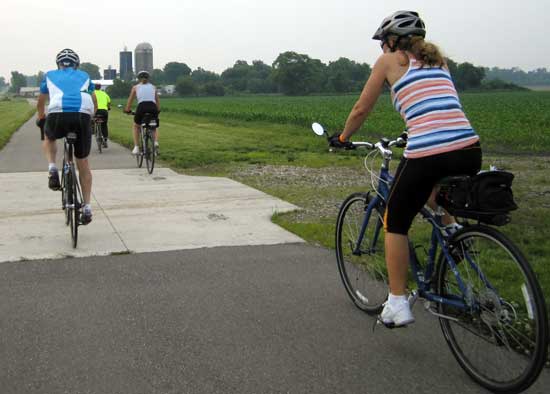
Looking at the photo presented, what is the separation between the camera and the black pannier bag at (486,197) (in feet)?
10.4

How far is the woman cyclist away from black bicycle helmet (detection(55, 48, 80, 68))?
13.4 ft

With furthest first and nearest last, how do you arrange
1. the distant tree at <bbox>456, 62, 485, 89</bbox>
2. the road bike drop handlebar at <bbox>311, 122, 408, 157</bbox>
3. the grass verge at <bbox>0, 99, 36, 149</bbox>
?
the distant tree at <bbox>456, 62, 485, 89</bbox>, the grass verge at <bbox>0, 99, 36, 149</bbox>, the road bike drop handlebar at <bbox>311, 122, 408, 157</bbox>

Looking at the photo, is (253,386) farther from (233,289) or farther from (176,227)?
(176,227)

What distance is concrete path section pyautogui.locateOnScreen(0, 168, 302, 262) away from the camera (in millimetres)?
6457

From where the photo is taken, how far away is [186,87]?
133125 mm

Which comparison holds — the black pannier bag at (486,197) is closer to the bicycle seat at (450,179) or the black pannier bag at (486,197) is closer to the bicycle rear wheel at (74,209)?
the bicycle seat at (450,179)

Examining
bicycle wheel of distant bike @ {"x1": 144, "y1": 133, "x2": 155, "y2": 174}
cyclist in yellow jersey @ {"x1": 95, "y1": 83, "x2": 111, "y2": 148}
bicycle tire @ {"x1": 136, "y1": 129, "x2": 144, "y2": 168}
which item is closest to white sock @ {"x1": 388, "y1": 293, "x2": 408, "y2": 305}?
bicycle wheel of distant bike @ {"x1": 144, "y1": 133, "x2": 155, "y2": 174}

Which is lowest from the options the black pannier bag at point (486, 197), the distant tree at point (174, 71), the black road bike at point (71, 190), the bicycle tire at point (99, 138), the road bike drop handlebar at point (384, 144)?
the distant tree at point (174, 71)

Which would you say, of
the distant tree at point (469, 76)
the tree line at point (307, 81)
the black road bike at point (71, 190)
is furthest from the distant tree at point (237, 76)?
the black road bike at point (71, 190)

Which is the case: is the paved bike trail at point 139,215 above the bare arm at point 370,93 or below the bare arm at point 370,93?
below

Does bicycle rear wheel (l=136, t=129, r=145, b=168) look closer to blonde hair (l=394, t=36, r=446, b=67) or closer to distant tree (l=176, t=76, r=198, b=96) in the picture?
blonde hair (l=394, t=36, r=446, b=67)

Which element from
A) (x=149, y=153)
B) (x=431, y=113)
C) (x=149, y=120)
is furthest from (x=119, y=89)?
(x=431, y=113)

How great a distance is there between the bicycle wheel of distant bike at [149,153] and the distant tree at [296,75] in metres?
113

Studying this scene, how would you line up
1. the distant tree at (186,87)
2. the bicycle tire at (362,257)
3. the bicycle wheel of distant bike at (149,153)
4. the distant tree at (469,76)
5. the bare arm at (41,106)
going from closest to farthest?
the bicycle tire at (362,257) → the bare arm at (41,106) → the bicycle wheel of distant bike at (149,153) → the distant tree at (469,76) → the distant tree at (186,87)
